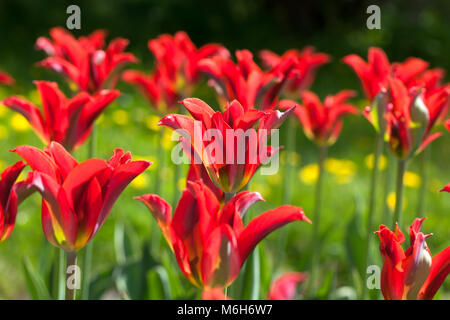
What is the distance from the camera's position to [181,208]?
94 centimetres

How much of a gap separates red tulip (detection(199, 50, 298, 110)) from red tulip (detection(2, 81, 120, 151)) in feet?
0.72

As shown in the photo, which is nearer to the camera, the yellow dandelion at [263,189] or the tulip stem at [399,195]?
the tulip stem at [399,195]

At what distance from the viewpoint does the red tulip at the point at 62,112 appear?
51.8 inches

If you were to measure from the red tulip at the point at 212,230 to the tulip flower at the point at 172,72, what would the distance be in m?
0.87

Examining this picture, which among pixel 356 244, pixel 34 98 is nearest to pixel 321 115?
pixel 356 244

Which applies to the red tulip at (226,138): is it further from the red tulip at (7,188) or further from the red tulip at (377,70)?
the red tulip at (377,70)

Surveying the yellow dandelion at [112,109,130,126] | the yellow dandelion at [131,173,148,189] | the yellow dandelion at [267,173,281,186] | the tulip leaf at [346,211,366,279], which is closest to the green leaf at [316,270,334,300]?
the tulip leaf at [346,211,366,279]

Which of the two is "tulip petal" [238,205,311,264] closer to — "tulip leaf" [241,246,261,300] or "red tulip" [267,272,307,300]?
"red tulip" [267,272,307,300]

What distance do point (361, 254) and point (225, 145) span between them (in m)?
1.05

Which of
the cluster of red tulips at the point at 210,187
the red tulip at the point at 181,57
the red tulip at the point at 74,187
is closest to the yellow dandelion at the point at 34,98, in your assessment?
the red tulip at the point at 181,57

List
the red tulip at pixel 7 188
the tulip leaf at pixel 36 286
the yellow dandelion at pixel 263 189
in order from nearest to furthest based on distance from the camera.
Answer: the red tulip at pixel 7 188 < the tulip leaf at pixel 36 286 < the yellow dandelion at pixel 263 189

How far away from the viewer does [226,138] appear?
0.98 meters

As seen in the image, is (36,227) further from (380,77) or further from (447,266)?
(447,266)
